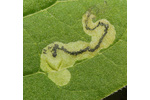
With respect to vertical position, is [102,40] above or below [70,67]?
above

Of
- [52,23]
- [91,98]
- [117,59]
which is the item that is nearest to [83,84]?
[91,98]

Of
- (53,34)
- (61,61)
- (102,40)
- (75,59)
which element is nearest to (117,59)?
(102,40)

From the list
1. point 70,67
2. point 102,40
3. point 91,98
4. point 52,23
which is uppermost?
point 52,23

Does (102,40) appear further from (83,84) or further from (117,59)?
(83,84)
